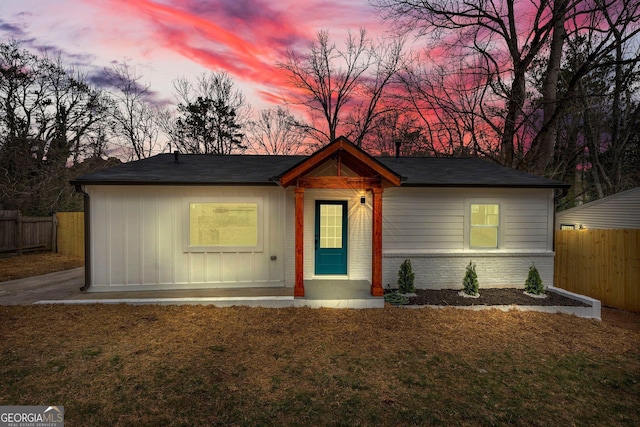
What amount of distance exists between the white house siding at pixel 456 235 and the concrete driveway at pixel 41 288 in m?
8.58

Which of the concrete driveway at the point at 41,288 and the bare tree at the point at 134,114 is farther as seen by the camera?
the bare tree at the point at 134,114

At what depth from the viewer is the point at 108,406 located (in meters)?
3.40

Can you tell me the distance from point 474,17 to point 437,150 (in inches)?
330

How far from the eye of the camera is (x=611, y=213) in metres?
11.7

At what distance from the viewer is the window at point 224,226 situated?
7.94 meters

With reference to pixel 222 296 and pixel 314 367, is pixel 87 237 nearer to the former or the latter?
pixel 222 296

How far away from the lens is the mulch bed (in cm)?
718

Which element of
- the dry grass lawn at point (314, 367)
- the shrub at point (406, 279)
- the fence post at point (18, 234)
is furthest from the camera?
the fence post at point (18, 234)

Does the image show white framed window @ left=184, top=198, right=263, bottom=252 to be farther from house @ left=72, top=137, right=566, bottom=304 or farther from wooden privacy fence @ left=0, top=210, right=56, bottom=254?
wooden privacy fence @ left=0, top=210, right=56, bottom=254

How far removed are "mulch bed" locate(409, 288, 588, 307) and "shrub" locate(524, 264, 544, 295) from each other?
200 millimetres

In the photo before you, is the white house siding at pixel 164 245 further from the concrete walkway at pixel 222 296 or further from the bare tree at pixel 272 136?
the bare tree at pixel 272 136

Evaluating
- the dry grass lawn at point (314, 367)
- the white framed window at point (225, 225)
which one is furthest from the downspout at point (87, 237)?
the white framed window at point (225, 225)

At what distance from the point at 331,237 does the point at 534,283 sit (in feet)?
17.9

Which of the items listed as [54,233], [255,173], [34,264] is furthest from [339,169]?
[54,233]
